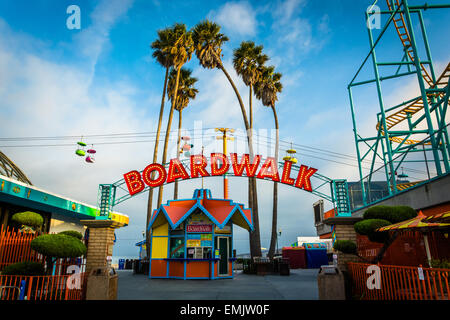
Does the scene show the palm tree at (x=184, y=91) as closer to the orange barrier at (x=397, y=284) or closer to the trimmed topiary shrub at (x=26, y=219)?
the trimmed topiary shrub at (x=26, y=219)

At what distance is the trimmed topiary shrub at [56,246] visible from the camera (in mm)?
10039

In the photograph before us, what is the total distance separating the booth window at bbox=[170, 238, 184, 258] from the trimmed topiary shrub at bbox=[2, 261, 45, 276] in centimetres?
822

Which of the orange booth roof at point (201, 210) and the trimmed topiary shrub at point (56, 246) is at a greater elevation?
the orange booth roof at point (201, 210)

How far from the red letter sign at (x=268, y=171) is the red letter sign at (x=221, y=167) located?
2.15m

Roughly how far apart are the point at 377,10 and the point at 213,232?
18087mm

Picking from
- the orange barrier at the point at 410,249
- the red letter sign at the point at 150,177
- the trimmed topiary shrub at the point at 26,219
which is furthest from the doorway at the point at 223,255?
the trimmed topiary shrub at the point at 26,219

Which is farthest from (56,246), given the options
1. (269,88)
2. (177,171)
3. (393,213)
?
(269,88)

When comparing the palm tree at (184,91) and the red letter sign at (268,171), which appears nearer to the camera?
the red letter sign at (268,171)

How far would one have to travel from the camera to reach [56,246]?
10109 millimetres

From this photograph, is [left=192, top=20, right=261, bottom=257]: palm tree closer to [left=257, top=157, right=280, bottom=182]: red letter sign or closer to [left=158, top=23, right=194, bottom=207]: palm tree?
[left=158, top=23, right=194, bottom=207]: palm tree

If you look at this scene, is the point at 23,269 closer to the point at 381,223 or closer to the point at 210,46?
the point at 381,223

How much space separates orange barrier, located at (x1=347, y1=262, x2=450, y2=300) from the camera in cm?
750
